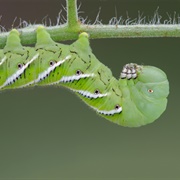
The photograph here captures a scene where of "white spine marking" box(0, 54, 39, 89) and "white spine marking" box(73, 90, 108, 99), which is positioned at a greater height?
"white spine marking" box(0, 54, 39, 89)

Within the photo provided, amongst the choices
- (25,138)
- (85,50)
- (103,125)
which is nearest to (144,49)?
(103,125)

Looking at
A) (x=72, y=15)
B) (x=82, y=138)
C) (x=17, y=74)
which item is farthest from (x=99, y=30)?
(x=82, y=138)

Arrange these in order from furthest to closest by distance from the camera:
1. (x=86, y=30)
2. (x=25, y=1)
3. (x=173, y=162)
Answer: (x=173, y=162), (x=25, y=1), (x=86, y=30)

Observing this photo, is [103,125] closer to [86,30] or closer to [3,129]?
[3,129]

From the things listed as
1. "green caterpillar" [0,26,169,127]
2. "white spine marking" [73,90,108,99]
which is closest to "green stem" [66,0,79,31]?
"green caterpillar" [0,26,169,127]

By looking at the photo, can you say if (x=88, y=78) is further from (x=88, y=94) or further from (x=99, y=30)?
(x=99, y=30)

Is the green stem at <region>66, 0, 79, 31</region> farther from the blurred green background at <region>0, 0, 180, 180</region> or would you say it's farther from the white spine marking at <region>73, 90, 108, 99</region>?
the blurred green background at <region>0, 0, 180, 180</region>

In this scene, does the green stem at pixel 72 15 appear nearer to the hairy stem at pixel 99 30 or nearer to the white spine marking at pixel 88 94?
the hairy stem at pixel 99 30
